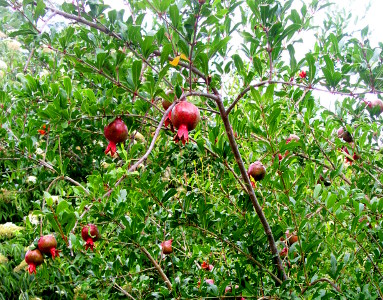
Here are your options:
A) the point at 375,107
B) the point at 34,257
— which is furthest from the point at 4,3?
the point at 375,107

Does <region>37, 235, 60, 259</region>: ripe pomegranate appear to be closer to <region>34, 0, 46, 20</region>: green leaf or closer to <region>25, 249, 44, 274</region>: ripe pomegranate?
<region>25, 249, 44, 274</region>: ripe pomegranate

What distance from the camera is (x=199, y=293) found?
1.21 m

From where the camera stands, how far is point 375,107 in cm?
147

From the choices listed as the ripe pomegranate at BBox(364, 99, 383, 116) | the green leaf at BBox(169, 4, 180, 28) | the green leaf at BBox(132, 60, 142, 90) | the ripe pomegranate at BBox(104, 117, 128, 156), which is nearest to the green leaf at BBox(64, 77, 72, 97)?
the ripe pomegranate at BBox(104, 117, 128, 156)

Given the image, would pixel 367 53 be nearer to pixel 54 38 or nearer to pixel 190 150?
pixel 190 150

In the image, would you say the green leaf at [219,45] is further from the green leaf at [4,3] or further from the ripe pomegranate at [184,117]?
the green leaf at [4,3]

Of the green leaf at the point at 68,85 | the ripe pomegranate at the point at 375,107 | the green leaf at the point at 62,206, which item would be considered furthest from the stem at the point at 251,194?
the ripe pomegranate at the point at 375,107

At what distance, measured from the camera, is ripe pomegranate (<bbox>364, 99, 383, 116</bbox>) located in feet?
4.84

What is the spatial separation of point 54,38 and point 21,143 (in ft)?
1.68

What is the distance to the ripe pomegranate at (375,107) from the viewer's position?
1.47 meters

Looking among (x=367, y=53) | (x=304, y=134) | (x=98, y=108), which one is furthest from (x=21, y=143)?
(x=367, y=53)

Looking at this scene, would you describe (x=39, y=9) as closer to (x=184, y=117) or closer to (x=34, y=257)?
(x=184, y=117)

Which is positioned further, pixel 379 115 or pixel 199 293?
pixel 379 115

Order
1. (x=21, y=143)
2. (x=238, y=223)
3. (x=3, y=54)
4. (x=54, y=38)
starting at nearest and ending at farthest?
(x=54, y=38)
(x=238, y=223)
(x=21, y=143)
(x=3, y=54)
